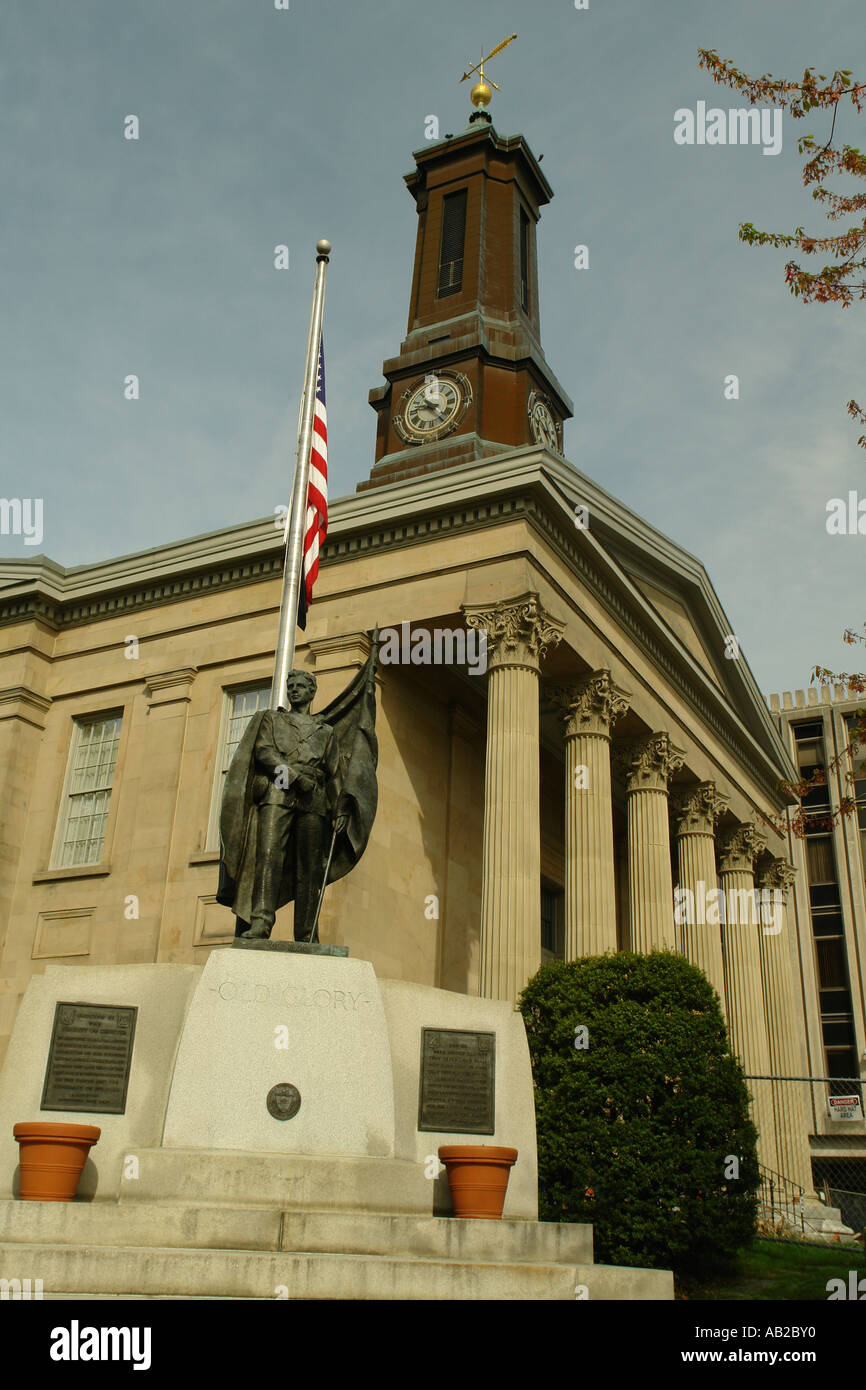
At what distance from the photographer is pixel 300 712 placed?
412 inches

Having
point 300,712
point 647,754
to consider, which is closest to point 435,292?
point 647,754

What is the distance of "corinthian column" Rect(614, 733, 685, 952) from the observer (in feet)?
83.4

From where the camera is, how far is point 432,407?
3156cm

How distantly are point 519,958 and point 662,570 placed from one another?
12.9 m

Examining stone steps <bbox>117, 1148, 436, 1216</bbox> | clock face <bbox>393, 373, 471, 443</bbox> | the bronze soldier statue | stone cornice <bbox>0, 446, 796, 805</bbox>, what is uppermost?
clock face <bbox>393, 373, 471, 443</bbox>

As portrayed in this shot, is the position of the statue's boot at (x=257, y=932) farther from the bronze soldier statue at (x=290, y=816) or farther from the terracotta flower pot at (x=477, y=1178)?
the terracotta flower pot at (x=477, y=1178)

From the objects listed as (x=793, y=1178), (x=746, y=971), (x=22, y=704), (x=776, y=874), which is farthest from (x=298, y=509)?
(x=776, y=874)

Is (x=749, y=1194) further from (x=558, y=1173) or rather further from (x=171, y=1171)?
(x=171, y=1171)

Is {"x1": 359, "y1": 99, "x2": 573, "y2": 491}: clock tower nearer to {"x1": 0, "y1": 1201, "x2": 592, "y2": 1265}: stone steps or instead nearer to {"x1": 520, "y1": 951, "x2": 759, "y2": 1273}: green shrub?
{"x1": 520, "y1": 951, "x2": 759, "y2": 1273}: green shrub

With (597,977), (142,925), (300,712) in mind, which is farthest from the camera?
(142,925)

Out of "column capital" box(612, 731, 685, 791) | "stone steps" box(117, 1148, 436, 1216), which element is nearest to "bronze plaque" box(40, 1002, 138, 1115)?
"stone steps" box(117, 1148, 436, 1216)

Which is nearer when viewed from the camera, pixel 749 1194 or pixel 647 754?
pixel 749 1194

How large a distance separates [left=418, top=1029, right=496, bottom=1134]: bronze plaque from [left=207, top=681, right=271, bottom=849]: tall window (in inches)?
587

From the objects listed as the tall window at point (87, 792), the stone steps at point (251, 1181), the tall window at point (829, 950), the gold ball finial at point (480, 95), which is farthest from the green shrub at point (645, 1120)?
the tall window at point (829, 950)
